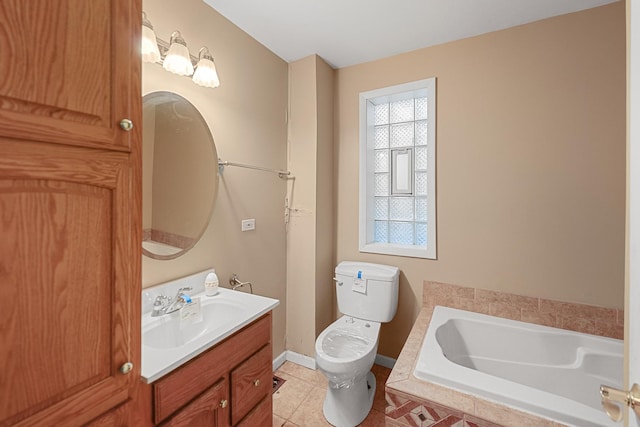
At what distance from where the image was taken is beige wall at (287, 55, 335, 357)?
224 centimetres

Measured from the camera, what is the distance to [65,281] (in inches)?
26.0

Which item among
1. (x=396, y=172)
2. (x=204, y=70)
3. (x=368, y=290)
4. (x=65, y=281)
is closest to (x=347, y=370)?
(x=368, y=290)

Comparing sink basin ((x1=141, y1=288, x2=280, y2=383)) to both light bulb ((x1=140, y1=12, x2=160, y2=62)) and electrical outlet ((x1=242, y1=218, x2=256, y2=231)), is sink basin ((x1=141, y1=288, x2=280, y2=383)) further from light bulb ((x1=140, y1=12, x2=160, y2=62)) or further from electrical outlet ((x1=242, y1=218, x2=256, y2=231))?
light bulb ((x1=140, y1=12, x2=160, y2=62))

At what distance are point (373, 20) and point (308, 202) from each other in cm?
131

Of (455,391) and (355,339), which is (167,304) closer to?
(355,339)

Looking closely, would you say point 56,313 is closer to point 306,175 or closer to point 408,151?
point 306,175

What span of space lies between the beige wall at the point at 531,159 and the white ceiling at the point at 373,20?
11 centimetres

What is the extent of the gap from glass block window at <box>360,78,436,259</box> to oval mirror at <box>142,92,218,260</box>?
1245mm

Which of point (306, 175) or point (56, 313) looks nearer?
point (56, 313)

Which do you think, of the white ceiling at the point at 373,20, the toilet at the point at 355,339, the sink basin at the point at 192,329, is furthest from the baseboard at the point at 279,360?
the white ceiling at the point at 373,20

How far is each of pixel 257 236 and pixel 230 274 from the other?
1.13 ft

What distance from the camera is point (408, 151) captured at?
7.66ft

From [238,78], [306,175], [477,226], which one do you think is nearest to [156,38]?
[238,78]

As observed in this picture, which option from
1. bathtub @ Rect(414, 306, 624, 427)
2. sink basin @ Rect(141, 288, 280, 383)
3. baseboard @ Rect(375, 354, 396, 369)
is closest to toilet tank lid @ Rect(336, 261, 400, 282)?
bathtub @ Rect(414, 306, 624, 427)
